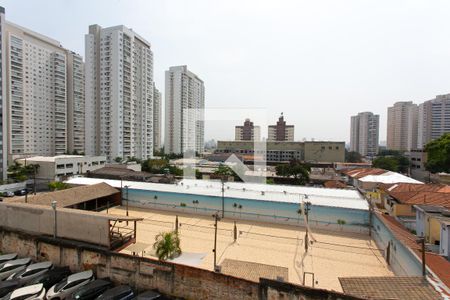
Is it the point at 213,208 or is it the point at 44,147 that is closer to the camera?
the point at 213,208

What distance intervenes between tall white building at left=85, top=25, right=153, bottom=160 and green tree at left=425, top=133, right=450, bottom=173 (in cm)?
4147

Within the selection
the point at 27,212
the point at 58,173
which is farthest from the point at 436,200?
the point at 58,173

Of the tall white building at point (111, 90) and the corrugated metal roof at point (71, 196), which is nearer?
the corrugated metal roof at point (71, 196)

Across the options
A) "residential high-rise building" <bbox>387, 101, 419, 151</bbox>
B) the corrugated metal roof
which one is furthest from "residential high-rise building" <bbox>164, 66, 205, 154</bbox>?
"residential high-rise building" <bbox>387, 101, 419, 151</bbox>

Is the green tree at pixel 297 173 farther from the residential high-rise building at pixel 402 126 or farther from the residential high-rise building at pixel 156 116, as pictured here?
the residential high-rise building at pixel 402 126

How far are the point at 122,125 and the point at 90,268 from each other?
115 feet

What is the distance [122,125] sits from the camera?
1527 inches

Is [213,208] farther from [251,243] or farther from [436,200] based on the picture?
[436,200]

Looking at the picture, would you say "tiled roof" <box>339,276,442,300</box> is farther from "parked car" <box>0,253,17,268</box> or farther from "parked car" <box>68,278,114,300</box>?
"parked car" <box>0,253,17,268</box>

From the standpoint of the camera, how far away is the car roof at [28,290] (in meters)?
6.01

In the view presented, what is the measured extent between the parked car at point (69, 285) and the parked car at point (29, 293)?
0.61ft

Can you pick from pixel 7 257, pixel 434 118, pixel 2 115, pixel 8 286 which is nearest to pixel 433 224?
pixel 8 286

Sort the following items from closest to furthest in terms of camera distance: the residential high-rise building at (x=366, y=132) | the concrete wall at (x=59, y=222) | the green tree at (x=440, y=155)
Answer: the concrete wall at (x=59, y=222)
the green tree at (x=440, y=155)
the residential high-rise building at (x=366, y=132)

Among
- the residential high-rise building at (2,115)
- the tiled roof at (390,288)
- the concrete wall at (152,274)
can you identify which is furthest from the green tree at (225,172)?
the residential high-rise building at (2,115)
